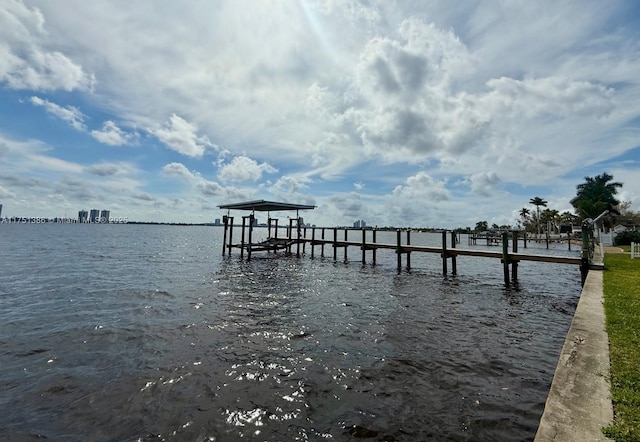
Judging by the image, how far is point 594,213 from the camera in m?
51.0

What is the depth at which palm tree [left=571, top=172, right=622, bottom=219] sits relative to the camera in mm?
51031

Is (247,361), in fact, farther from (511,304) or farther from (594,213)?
(594,213)

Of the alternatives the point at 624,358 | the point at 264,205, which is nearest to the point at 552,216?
the point at 264,205

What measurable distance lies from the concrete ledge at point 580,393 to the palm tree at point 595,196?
5889 cm

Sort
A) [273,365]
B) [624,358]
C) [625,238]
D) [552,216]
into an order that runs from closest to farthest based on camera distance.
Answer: [624,358] < [273,365] < [625,238] < [552,216]

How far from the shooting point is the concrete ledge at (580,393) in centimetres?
323

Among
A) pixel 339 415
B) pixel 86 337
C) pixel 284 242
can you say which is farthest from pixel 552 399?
pixel 284 242

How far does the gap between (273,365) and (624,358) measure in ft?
20.0

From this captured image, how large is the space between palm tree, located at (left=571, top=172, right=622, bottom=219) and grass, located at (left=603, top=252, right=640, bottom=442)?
5312 centimetres

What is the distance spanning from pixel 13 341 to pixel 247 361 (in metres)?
6.25

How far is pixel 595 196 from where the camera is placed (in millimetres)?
54469

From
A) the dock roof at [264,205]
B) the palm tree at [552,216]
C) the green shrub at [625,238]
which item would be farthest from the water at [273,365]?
the palm tree at [552,216]

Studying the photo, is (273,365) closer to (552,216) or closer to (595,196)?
(595,196)

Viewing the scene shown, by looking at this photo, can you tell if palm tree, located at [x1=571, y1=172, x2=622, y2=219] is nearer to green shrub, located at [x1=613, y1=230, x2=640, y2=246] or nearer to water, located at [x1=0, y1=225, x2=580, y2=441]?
green shrub, located at [x1=613, y1=230, x2=640, y2=246]
